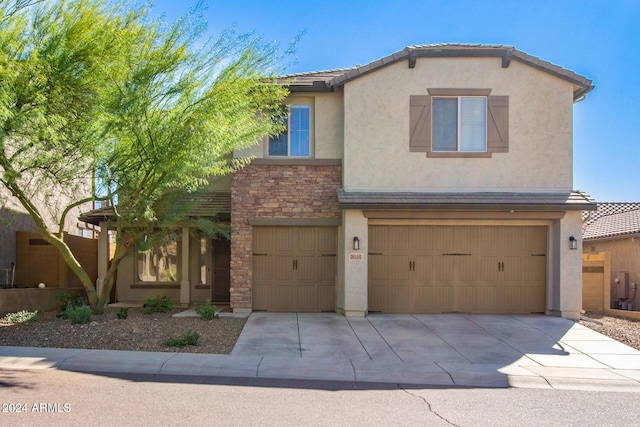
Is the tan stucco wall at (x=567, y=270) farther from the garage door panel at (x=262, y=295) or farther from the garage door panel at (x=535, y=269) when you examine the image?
the garage door panel at (x=262, y=295)

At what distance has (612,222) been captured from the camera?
1912cm

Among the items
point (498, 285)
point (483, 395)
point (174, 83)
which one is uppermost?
point (174, 83)

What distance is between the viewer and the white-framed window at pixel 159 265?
15164mm

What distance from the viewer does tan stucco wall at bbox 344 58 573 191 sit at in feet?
41.5

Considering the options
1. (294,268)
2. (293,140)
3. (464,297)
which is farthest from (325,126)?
(464,297)

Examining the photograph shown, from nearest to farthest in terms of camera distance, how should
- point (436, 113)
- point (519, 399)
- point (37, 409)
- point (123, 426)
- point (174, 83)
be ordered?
point (123, 426), point (37, 409), point (519, 399), point (174, 83), point (436, 113)

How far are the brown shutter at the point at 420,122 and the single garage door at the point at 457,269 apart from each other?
2.05 meters

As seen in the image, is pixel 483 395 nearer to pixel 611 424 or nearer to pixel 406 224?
pixel 611 424

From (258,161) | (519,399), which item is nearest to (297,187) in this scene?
(258,161)

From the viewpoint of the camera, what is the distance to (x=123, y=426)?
5.36 metres

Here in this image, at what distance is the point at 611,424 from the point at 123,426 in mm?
5377

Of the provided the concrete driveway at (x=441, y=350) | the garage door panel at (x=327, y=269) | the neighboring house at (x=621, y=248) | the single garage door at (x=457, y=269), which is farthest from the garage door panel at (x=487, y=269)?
the garage door panel at (x=327, y=269)

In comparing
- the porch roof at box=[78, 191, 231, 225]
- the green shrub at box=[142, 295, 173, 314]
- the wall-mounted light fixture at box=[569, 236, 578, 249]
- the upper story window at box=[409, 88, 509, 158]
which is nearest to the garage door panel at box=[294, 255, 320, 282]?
the porch roof at box=[78, 191, 231, 225]

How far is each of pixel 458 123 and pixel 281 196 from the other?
4.75 metres
